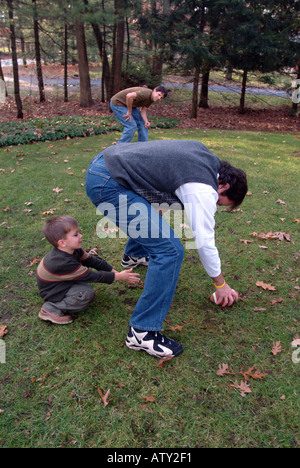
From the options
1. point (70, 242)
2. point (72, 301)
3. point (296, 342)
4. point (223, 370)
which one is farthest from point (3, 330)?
point (296, 342)

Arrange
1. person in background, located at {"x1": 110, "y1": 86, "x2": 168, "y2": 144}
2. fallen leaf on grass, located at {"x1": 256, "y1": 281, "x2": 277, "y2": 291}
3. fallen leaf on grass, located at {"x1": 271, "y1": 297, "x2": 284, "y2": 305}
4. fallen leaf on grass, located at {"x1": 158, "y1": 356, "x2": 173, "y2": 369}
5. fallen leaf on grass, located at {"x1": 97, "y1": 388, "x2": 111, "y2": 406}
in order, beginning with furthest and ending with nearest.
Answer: person in background, located at {"x1": 110, "y1": 86, "x2": 168, "y2": 144}
fallen leaf on grass, located at {"x1": 256, "y1": 281, "x2": 277, "y2": 291}
fallen leaf on grass, located at {"x1": 271, "y1": 297, "x2": 284, "y2": 305}
fallen leaf on grass, located at {"x1": 158, "y1": 356, "x2": 173, "y2": 369}
fallen leaf on grass, located at {"x1": 97, "y1": 388, "x2": 111, "y2": 406}

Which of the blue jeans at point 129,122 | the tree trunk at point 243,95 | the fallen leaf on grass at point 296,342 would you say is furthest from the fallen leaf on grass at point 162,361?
the tree trunk at point 243,95

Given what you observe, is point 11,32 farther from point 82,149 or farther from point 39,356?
point 39,356

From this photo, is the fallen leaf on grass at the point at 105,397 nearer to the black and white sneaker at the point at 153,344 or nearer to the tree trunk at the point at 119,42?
the black and white sneaker at the point at 153,344

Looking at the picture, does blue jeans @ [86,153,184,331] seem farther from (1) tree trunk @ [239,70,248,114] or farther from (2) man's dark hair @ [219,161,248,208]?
(1) tree trunk @ [239,70,248,114]

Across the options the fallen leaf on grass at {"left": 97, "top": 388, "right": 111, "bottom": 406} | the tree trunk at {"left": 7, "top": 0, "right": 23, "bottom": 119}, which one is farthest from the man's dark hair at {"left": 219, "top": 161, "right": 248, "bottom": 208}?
the tree trunk at {"left": 7, "top": 0, "right": 23, "bottom": 119}

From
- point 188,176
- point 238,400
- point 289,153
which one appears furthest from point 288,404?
point 289,153

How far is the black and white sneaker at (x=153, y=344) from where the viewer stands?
2.39m

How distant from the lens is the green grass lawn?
1.96 meters

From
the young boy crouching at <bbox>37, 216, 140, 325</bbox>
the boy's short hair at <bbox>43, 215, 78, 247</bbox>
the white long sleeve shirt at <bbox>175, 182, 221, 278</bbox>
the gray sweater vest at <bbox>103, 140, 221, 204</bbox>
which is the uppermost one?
the gray sweater vest at <bbox>103, 140, 221, 204</bbox>

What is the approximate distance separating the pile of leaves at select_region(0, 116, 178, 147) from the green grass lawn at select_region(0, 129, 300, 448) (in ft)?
17.5

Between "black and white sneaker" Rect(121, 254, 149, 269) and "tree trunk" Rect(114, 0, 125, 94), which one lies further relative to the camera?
"tree trunk" Rect(114, 0, 125, 94)

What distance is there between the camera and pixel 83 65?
13.3 meters

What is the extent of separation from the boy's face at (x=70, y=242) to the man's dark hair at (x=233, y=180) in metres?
1.21
